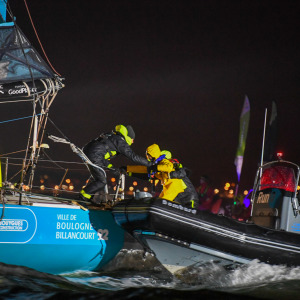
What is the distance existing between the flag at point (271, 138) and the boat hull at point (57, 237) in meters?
7.56

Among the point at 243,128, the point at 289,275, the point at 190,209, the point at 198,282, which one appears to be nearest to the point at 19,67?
the point at 190,209

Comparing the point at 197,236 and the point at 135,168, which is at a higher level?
the point at 135,168

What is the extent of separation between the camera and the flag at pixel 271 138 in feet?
42.1

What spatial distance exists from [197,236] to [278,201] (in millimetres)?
1420

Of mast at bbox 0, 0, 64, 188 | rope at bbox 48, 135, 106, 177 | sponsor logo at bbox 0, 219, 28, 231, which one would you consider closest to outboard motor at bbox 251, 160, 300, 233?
rope at bbox 48, 135, 106, 177

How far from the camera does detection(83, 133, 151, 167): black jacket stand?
21.2ft

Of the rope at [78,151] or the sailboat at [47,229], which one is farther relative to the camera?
the rope at [78,151]

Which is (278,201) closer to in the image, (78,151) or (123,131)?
(123,131)

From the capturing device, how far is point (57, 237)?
5.74 metres

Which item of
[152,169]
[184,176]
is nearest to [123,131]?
[152,169]

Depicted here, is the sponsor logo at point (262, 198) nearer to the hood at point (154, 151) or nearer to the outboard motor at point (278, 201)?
the outboard motor at point (278, 201)

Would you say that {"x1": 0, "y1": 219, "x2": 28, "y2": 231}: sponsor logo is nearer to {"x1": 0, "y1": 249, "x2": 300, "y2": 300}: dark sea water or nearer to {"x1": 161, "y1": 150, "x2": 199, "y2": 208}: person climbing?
{"x1": 0, "y1": 249, "x2": 300, "y2": 300}: dark sea water

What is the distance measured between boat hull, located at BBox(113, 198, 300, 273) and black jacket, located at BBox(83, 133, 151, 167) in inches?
32.5

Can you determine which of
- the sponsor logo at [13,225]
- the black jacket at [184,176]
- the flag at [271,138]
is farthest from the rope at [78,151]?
the flag at [271,138]
